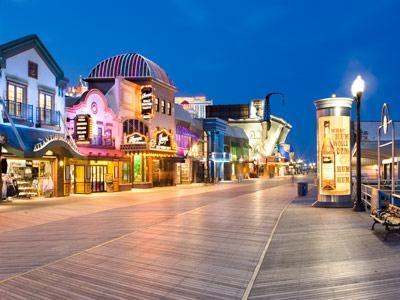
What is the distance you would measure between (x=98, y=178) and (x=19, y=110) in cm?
1030

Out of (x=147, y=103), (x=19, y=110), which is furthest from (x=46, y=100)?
(x=147, y=103)

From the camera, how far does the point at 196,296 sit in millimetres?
8008

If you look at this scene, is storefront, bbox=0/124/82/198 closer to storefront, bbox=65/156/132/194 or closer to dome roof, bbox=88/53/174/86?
storefront, bbox=65/156/132/194

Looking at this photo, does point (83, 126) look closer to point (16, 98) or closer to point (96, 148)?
point (96, 148)

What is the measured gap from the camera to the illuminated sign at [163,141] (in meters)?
44.5

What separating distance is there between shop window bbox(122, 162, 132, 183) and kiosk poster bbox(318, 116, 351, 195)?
21.3 m

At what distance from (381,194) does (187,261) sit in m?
8.76

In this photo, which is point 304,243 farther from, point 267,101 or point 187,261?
point 267,101

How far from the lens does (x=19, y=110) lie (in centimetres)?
2912

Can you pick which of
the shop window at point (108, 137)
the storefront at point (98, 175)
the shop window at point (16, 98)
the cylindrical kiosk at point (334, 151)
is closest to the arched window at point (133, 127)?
the shop window at point (108, 137)

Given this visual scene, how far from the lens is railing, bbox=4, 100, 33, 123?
28125 millimetres

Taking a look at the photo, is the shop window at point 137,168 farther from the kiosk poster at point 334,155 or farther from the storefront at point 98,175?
the kiosk poster at point 334,155

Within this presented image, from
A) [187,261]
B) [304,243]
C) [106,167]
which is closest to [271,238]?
[304,243]

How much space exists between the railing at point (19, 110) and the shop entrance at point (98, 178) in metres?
8.17
